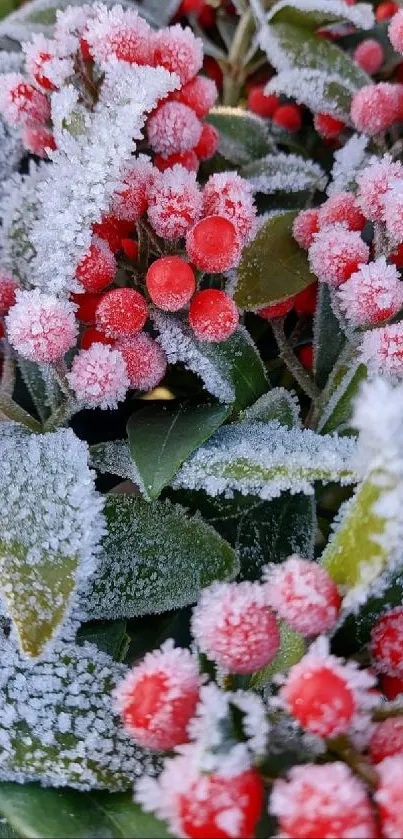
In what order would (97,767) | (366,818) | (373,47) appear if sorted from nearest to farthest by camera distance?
(366,818), (97,767), (373,47)

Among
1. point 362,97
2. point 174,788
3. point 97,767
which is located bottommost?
point 97,767

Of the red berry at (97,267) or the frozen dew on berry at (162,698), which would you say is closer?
the frozen dew on berry at (162,698)

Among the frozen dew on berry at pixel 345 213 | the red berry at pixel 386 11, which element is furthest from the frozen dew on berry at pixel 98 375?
the red berry at pixel 386 11

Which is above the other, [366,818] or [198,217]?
[198,217]

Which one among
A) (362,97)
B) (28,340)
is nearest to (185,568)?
(28,340)

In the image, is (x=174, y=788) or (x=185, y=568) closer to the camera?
(x=174, y=788)

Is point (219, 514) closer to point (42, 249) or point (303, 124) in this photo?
point (42, 249)

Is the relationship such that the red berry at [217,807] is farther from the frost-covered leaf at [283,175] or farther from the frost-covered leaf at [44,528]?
the frost-covered leaf at [283,175]
